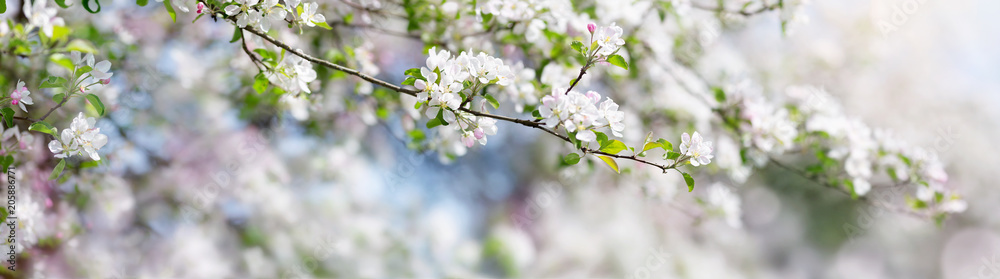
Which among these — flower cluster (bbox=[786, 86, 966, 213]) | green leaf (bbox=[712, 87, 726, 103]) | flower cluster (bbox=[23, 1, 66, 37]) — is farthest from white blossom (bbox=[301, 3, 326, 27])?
flower cluster (bbox=[786, 86, 966, 213])

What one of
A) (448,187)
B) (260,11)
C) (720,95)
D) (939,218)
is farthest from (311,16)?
(448,187)

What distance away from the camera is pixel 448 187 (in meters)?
2.82

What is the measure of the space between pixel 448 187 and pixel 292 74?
2.09 m

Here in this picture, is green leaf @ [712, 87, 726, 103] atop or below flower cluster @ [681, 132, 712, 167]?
below

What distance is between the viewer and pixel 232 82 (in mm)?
1488

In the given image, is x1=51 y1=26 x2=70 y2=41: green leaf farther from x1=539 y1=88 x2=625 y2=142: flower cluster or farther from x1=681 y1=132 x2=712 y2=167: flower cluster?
x1=681 y1=132 x2=712 y2=167: flower cluster

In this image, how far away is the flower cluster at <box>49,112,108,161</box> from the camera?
0.65 metres

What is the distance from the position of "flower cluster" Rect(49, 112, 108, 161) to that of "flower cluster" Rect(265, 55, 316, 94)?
0.65 ft

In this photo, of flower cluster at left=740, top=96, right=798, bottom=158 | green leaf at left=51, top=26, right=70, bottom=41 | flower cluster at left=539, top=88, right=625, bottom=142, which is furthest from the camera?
flower cluster at left=740, top=96, right=798, bottom=158

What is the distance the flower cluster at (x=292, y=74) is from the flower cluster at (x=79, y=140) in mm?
200

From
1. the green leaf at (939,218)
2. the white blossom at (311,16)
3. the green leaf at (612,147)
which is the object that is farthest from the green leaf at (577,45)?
the green leaf at (939,218)

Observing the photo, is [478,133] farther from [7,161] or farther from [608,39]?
[7,161]

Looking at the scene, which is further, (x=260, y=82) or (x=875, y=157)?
(x=875, y=157)

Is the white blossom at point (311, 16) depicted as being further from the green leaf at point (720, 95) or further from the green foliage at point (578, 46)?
the green leaf at point (720, 95)
